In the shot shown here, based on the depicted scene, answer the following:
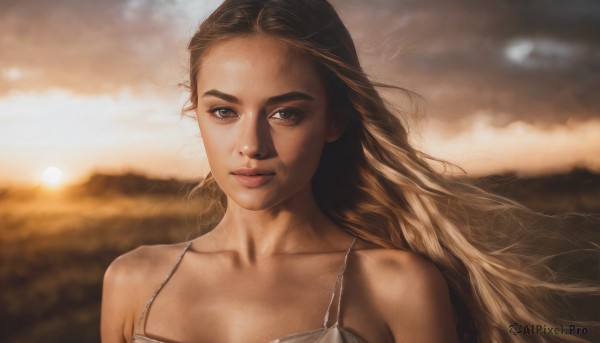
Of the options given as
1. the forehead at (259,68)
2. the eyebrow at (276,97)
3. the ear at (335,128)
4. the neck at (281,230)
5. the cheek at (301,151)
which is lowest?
the neck at (281,230)

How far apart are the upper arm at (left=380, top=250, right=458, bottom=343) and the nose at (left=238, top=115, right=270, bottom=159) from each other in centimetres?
47

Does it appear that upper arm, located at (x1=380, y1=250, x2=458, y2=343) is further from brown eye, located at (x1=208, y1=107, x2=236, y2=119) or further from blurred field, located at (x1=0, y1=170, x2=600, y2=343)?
blurred field, located at (x1=0, y1=170, x2=600, y2=343)

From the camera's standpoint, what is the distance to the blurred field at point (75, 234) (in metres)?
2.93

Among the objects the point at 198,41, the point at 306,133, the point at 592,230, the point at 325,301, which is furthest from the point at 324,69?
the point at 592,230

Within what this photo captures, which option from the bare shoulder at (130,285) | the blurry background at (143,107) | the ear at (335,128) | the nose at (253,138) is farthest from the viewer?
the blurry background at (143,107)

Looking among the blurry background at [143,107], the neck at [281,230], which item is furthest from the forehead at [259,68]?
the blurry background at [143,107]

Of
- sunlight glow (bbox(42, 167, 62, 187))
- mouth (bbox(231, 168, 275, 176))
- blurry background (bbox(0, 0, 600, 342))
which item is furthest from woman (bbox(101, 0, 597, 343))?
sunlight glow (bbox(42, 167, 62, 187))

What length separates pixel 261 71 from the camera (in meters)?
1.91

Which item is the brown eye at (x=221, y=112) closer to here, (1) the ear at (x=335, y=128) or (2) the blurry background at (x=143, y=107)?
(1) the ear at (x=335, y=128)

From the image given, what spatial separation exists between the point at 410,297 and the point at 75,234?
5.09 feet

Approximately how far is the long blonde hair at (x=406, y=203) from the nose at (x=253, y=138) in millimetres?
247

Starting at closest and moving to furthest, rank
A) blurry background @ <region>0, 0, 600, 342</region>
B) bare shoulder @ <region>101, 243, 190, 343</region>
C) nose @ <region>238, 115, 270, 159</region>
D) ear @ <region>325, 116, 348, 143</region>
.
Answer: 1. nose @ <region>238, 115, 270, 159</region>
2. ear @ <region>325, 116, 348, 143</region>
3. bare shoulder @ <region>101, 243, 190, 343</region>
4. blurry background @ <region>0, 0, 600, 342</region>

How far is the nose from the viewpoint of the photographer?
1882 mm

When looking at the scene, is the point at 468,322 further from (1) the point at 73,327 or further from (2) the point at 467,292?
(1) the point at 73,327
